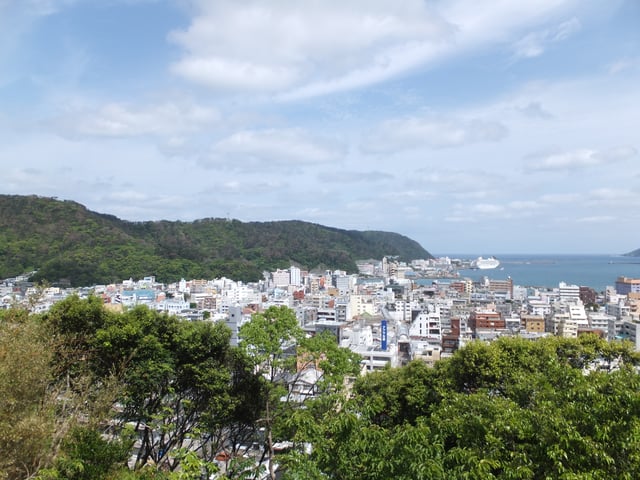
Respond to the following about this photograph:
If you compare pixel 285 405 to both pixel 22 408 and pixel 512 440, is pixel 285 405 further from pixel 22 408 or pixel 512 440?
pixel 512 440

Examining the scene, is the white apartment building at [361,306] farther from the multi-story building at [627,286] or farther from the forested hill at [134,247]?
the multi-story building at [627,286]

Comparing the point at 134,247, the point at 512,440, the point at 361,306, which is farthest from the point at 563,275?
the point at 512,440

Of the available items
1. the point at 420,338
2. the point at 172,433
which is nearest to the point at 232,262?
the point at 420,338

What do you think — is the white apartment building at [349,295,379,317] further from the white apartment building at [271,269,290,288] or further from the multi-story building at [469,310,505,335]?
the white apartment building at [271,269,290,288]

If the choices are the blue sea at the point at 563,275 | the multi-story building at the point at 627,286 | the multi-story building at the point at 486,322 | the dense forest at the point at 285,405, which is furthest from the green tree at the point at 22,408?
the blue sea at the point at 563,275

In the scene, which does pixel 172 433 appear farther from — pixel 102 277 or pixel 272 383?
pixel 102 277

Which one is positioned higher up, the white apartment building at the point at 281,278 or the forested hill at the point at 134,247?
the forested hill at the point at 134,247
